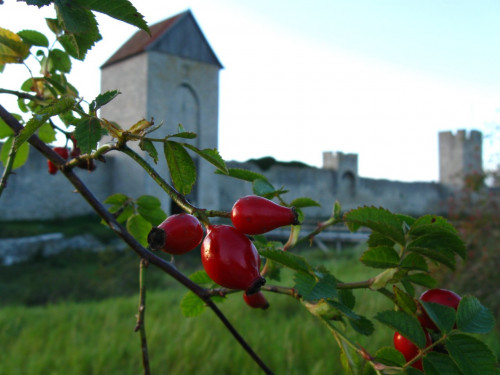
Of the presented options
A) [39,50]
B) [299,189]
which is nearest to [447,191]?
[299,189]

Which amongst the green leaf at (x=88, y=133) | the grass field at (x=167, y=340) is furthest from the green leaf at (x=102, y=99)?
the grass field at (x=167, y=340)

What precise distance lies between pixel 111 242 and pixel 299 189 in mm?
5984

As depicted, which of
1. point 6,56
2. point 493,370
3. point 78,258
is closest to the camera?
point 493,370

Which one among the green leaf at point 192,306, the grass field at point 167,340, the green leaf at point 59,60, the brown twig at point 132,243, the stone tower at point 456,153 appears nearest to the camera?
the brown twig at point 132,243

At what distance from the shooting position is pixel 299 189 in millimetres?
12711

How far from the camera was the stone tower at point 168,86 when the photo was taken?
10.5 m

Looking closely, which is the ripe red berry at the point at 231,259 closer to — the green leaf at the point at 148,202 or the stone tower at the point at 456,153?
the green leaf at the point at 148,202

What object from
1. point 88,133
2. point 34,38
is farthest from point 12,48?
point 88,133

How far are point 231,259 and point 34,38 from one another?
470 mm

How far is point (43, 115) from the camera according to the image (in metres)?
0.28

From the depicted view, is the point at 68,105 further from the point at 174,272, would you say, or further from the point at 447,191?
the point at 447,191

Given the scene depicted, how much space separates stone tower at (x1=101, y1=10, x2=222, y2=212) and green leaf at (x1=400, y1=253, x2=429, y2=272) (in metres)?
10.1

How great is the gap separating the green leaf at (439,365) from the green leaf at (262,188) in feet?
0.54

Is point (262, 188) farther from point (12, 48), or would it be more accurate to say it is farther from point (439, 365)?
point (12, 48)
